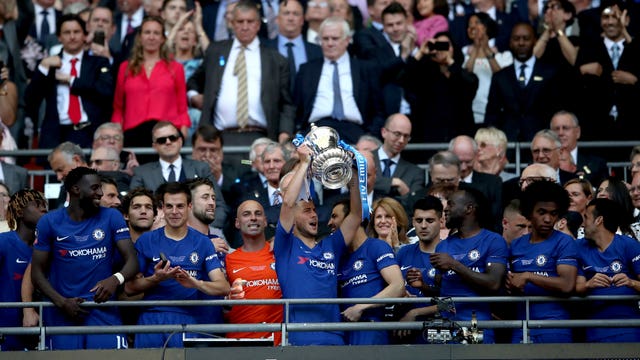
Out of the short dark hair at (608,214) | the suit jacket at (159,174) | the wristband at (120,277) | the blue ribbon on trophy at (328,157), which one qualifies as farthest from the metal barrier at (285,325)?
the suit jacket at (159,174)

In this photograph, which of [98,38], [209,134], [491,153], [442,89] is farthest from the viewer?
[98,38]

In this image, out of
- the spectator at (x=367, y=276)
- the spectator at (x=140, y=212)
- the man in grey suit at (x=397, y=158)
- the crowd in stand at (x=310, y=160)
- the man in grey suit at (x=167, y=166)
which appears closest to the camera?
the crowd in stand at (x=310, y=160)

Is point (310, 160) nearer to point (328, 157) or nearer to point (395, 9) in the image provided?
point (328, 157)

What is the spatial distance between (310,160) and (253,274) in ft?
4.93

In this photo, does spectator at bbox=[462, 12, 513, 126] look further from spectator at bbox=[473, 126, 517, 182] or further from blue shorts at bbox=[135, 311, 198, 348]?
blue shorts at bbox=[135, 311, 198, 348]

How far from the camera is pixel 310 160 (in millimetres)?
14547

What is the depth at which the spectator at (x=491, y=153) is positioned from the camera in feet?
61.3

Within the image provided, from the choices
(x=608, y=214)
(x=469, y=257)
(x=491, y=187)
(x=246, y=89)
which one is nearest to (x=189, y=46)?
(x=246, y=89)

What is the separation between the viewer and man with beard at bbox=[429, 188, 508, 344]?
577 inches

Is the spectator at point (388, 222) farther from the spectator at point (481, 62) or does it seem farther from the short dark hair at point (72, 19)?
the short dark hair at point (72, 19)

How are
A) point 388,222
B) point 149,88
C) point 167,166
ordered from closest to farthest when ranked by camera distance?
point 388,222, point 167,166, point 149,88

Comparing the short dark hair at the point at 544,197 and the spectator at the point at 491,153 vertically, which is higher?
the spectator at the point at 491,153

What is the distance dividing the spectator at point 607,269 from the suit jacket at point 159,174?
14.8 feet

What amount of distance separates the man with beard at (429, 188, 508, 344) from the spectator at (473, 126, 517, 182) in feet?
11.3
